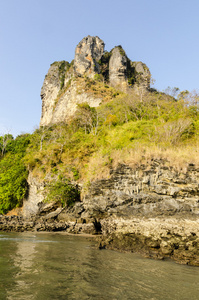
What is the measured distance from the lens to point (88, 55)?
7425 cm

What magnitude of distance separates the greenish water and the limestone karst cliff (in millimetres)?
55050

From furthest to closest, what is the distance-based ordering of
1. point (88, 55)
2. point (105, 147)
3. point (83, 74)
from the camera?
point (88, 55) → point (83, 74) → point (105, 147)

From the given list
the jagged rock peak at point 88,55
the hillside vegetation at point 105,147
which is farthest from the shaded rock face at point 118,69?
the hillside vegetation at point 105,147

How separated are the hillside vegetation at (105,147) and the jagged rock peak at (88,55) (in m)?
36.4

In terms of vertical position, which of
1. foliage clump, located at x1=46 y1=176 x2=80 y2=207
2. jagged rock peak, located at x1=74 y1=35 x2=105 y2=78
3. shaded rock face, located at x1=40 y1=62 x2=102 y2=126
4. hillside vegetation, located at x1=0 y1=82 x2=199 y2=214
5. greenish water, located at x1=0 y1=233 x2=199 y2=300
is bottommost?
greenish water, located at x1=0 y1=233 x2=199 y2=300

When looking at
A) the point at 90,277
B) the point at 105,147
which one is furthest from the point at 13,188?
the point at 90,277

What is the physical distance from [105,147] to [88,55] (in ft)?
199

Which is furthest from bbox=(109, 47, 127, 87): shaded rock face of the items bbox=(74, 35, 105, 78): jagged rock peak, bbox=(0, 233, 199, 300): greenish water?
bbox=(0, 233, 199, 300): greenish water

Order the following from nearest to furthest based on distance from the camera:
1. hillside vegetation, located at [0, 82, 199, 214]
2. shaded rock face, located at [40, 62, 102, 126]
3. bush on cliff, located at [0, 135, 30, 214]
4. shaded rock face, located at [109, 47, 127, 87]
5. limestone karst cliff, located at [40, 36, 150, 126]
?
hillside vegetation, located at [0, 82, 199, 214]
bush on cliff, located at [0, 135, 30, 214]
shaded rock face, located at [40, 62, 102, 126]
limestone karst cliff, located at [40, 36, 150, 126]
shaded rock face, located at [109, 47, 127, 87]

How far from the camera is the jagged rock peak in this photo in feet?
237

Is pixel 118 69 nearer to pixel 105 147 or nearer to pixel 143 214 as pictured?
pixel 105 147

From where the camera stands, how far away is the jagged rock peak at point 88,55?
7219 cm

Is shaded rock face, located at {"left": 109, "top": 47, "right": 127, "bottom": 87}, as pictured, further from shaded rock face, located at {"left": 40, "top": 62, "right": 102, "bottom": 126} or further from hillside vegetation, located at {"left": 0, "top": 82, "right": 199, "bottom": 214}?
hillside vegetation, located at {"left": 0, "top": 82, "right": 199, "bottom": 214}

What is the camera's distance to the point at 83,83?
64375mm
